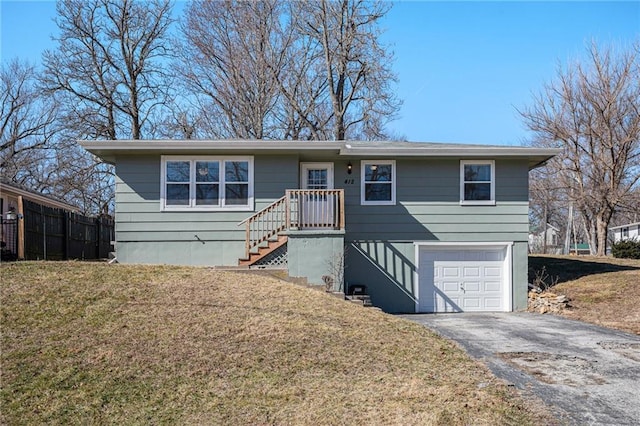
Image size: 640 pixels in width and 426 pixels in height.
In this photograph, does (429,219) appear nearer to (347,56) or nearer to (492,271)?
(492,271)

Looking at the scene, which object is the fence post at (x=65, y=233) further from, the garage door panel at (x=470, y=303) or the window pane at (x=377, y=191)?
the garage door panel at (x=470, y=303)

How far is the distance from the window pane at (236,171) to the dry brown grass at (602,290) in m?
8.36

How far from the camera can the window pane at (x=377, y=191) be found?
13.7m

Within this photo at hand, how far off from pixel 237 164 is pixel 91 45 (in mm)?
15876

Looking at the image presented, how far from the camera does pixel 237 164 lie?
1323cm

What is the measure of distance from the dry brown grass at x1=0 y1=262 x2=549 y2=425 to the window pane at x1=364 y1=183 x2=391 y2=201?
15.6ft

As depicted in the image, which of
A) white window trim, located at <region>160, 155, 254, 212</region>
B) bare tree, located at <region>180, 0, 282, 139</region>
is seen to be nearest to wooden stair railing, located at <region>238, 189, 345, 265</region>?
white window trim, located at <region>160, 155, 254, 212</region>

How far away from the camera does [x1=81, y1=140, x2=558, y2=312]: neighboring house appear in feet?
41.8

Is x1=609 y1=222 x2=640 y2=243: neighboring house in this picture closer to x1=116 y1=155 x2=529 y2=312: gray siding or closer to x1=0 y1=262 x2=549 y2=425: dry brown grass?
x1=116 y1=155 x2=529 y2=312: gray siding

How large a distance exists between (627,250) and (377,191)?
49.2 feet

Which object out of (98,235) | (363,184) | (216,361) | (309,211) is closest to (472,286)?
(363,184)

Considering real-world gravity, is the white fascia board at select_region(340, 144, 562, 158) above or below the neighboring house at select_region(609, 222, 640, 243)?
above

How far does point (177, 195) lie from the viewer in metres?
13.1

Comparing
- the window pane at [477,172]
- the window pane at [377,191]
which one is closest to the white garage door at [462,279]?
the window pane at [377,191]
